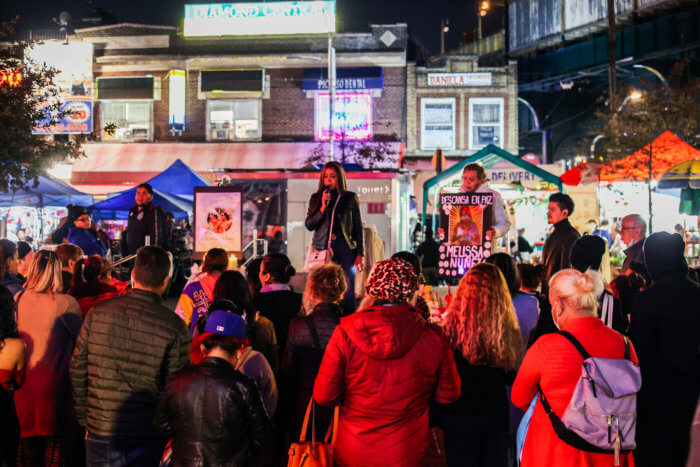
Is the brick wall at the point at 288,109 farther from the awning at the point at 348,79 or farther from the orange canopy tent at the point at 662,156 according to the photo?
the orange canopy tent at the point at 662,156

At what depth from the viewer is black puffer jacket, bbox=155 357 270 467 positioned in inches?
143

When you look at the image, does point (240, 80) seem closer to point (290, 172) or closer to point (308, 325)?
point (290, 172)

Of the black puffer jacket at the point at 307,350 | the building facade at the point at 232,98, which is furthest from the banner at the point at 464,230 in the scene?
the building facade at the point at 232,98

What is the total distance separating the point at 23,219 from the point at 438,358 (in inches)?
992

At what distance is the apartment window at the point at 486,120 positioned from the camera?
28406 millimetres

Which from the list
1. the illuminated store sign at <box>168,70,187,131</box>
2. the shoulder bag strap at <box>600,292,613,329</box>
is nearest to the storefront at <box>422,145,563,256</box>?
the shoulder bag strap at <box>600,292,613,329</box>

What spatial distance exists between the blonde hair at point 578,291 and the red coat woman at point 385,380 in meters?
0.70

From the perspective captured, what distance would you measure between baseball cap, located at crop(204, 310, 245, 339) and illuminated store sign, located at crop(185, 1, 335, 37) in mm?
26010

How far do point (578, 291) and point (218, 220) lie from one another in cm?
709

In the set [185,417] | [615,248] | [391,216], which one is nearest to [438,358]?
[185,417]

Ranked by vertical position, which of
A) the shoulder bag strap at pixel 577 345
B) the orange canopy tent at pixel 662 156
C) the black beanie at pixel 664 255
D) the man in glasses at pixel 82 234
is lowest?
the shoulder bag strap at pixel 577 345

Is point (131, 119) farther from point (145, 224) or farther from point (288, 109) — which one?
point (145, 224)

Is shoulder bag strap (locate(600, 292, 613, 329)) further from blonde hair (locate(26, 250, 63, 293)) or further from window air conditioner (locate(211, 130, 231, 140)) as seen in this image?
window air conditioner (locate(211, 130, 231, 140))

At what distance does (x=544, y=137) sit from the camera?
108ft
